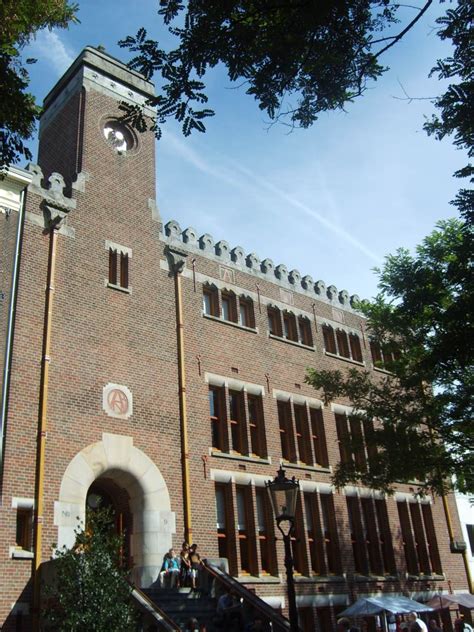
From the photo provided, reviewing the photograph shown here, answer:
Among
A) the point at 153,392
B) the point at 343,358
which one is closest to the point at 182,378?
the point at 153,392

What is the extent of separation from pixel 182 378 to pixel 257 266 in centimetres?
688

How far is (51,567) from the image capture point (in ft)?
50.5

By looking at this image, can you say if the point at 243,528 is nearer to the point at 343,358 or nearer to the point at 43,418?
the point at 43,418

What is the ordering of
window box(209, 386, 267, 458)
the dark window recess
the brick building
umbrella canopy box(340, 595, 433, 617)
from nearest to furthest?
the brick building
umbrella canopy box(340, 595, 433, 617)
window box(209, 386, 267, 458)
the dark window recess

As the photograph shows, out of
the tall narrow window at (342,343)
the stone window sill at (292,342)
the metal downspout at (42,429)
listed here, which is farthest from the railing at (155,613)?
the tall narrow window at (342,343)

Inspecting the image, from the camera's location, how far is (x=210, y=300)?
79.4 ft

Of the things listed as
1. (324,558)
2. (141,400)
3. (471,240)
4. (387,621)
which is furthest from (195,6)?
(387,621)

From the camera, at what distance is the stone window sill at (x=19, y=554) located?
1538cm

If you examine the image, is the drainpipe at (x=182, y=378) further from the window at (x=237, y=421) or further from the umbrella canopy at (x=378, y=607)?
the umbrella canopy at (x=378, y=607)

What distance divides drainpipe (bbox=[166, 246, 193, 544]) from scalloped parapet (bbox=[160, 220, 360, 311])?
0.75 metres

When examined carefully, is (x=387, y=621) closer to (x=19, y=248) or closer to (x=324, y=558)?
(x=324, y=558)

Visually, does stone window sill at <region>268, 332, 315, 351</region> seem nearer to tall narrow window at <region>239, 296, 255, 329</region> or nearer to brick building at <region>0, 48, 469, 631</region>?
brick building at <region>0, 48, 469, 631</region>

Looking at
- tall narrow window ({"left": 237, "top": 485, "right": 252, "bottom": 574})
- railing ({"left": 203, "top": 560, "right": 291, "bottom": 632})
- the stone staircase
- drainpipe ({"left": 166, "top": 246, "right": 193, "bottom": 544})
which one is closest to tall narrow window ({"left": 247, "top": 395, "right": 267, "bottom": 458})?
tall narrow window ({"left": 237, "top": 485, "right": 252, "bottom": 574})

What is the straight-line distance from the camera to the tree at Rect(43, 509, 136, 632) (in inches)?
501
